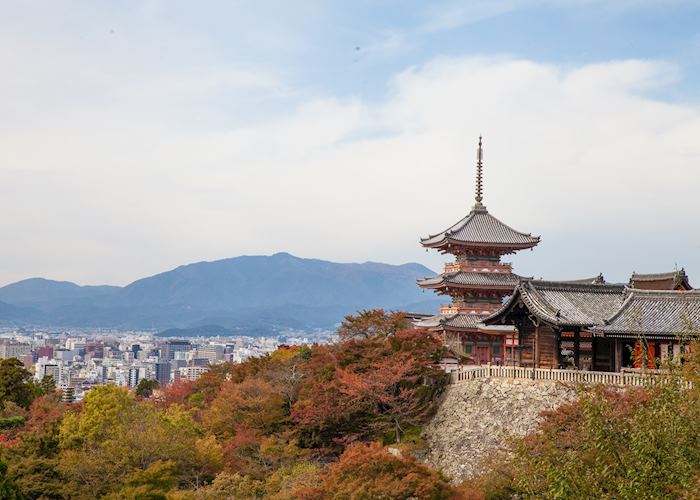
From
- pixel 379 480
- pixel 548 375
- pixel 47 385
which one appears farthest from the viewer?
pixel 47 385

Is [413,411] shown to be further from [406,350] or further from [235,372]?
[235,372]

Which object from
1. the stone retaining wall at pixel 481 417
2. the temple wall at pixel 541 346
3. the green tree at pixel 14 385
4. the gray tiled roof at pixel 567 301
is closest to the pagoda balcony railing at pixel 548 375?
the stone retaining wall at pixel 481 417

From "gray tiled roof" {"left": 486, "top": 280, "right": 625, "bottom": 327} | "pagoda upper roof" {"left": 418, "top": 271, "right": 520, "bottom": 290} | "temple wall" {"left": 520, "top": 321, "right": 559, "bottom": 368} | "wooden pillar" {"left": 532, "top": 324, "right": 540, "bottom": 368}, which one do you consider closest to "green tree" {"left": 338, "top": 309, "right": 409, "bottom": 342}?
"gray tiled roof" {"left": 486, "top": 280, "right": 625, "bottom": 327}

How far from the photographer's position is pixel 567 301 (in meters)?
31.2

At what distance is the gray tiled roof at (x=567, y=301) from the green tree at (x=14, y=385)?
2222 centimetres

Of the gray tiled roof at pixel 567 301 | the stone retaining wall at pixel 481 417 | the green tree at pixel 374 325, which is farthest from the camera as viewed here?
the green tree at pixel 374 325

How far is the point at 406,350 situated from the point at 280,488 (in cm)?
736

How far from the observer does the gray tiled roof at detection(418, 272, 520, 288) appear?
3981 cm

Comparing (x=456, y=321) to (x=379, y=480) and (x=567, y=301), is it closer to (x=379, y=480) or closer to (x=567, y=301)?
(x=567, y=301)

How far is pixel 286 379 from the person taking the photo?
33.3 m

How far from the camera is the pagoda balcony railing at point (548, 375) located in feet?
85.5

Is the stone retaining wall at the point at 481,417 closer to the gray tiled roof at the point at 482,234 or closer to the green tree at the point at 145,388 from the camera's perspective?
the gray tiled roof at the point at 482,234

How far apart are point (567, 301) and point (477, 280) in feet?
30.3

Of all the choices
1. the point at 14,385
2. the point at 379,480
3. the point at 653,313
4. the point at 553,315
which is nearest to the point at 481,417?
the point at 553,315
